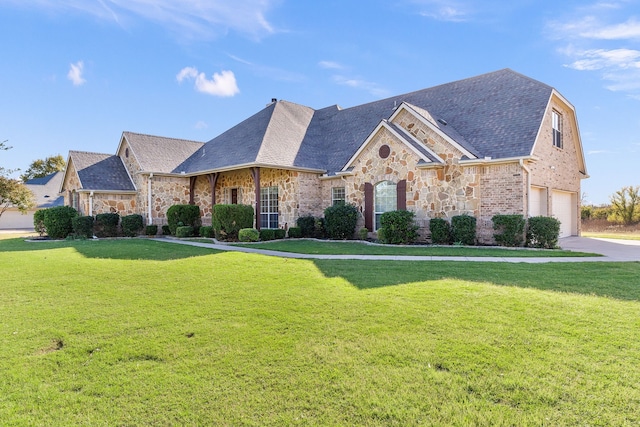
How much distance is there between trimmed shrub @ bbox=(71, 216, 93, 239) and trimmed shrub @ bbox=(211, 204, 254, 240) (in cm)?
801

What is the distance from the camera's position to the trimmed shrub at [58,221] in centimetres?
1933

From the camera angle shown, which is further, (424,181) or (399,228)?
(424,181)

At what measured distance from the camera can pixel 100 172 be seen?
71.4 feet

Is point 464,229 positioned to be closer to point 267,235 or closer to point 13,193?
point 267,235

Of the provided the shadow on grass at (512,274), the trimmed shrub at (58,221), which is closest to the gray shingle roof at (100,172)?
the trimmed shrub at (58,221)

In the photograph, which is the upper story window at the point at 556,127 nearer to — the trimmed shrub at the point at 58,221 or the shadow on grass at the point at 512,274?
the shadow on grass at the point at 512,274

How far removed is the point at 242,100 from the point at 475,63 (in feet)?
49.9

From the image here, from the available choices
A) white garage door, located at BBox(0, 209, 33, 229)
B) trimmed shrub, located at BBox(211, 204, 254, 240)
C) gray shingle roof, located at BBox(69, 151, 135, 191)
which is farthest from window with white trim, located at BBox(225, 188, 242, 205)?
white garage door, located at BBox(0, 209, 33, 229)

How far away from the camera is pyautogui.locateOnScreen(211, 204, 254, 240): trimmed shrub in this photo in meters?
16.1

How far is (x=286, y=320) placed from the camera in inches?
195

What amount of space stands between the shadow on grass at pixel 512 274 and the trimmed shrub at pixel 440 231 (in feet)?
14.4

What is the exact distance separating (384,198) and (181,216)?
11.4 m

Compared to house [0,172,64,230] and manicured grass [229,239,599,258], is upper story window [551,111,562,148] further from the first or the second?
house [0,172,64,230]

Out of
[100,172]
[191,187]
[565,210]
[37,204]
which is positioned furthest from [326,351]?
[37,204]
